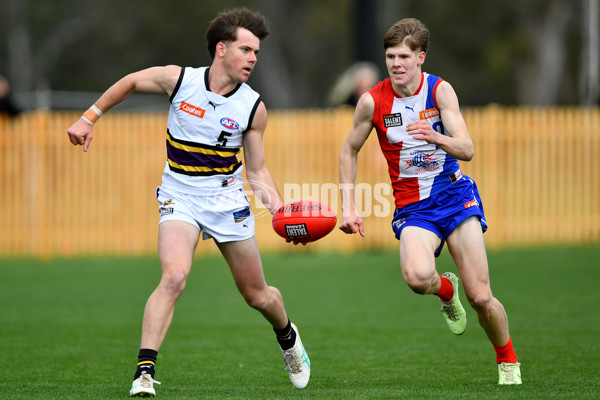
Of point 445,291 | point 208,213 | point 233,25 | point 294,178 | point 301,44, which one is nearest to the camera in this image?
point 208,213

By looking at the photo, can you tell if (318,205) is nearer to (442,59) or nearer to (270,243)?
(270,243)

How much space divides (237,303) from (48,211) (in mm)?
6275

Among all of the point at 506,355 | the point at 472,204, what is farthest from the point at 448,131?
the point at 506,355

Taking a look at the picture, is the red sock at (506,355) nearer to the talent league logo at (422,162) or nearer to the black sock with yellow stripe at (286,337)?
Result: the talent league logo at (422,162)

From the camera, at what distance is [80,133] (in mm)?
6395

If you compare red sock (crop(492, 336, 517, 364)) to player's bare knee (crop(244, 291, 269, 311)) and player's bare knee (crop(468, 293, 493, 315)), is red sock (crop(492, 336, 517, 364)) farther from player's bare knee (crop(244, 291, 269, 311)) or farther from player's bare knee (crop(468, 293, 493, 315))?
player's bare knee (crop(244, 291, 269, 311))

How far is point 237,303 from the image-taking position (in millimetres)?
11438

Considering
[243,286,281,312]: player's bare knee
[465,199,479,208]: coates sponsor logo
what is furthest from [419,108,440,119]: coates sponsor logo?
[243,286,281,312]: player's bare knee

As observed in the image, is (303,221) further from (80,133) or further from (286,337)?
(80,133)

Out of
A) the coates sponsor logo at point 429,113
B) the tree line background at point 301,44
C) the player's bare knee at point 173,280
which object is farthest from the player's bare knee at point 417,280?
the tree line background at point 301,44

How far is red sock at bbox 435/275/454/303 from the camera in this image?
6703 mm

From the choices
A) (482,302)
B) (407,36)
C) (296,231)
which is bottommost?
(482,302)

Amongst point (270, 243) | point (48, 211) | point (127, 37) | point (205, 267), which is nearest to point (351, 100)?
point (270, 243)

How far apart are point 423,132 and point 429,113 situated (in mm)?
511
